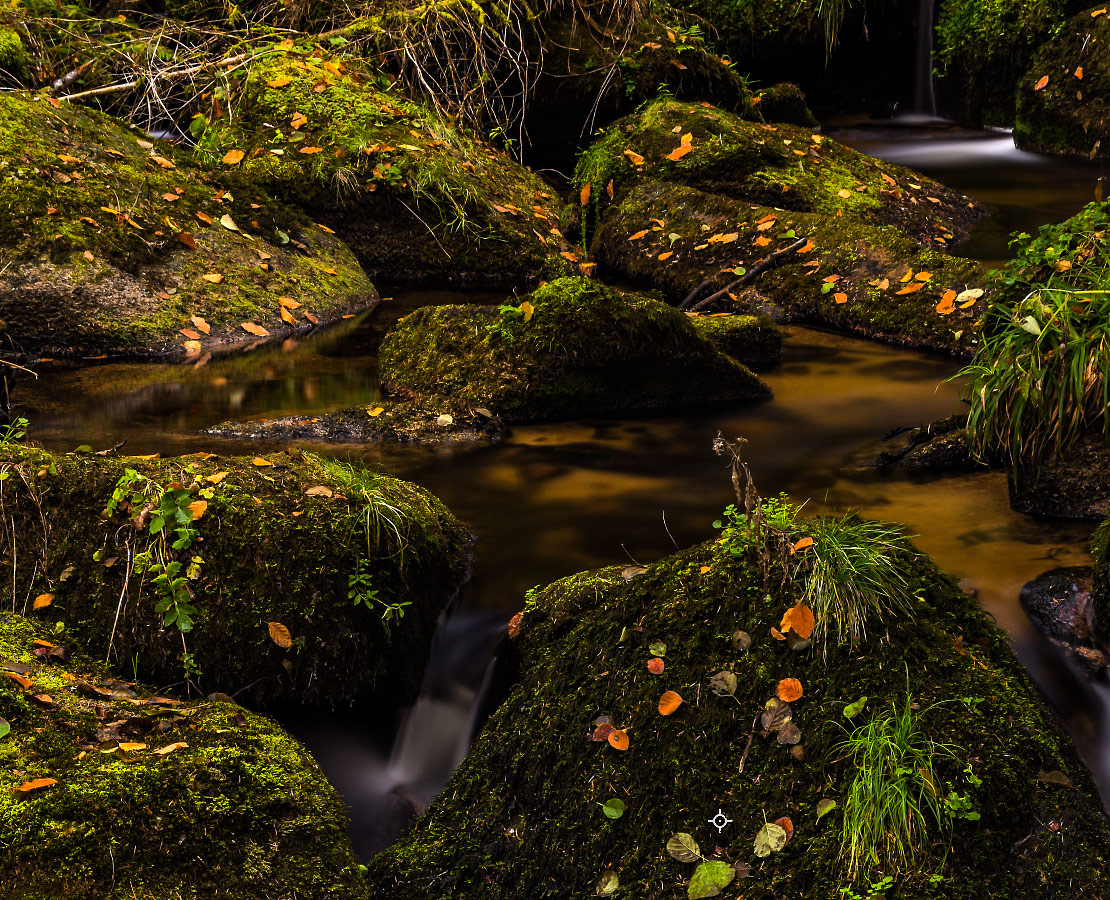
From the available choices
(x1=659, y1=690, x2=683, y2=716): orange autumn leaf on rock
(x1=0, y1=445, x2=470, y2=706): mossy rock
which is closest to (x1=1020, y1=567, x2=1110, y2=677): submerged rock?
(x1=659, y1=690, x2=683, y2=716): orange autumn leaf on rock

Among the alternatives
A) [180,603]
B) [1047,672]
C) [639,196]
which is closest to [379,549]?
[180,603]

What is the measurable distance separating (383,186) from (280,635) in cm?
568

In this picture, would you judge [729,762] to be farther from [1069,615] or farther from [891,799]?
[1069,615]

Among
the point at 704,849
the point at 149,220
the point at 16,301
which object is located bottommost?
the point at 704,849

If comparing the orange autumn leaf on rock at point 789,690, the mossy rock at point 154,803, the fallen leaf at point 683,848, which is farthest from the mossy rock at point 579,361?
the fallen leaf at point 683,848

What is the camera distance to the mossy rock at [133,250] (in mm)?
6520

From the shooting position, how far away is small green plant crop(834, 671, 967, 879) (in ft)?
7.84

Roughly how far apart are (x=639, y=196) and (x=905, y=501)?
4.74 meters

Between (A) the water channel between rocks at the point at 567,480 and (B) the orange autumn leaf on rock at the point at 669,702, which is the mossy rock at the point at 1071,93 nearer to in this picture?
(A) the water channel between rocks at the point at 567,480

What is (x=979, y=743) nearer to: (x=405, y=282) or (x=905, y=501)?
(x=905, y=501)

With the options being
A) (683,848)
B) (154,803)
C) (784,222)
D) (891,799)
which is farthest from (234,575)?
(784,222)

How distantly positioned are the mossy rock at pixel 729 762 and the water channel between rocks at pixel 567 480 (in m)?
0.45

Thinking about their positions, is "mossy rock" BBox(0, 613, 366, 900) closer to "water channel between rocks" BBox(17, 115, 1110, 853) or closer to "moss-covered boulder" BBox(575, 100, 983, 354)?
"water channel between rocks" BBox(17, 115, 1110, 853)

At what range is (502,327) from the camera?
5.69m
